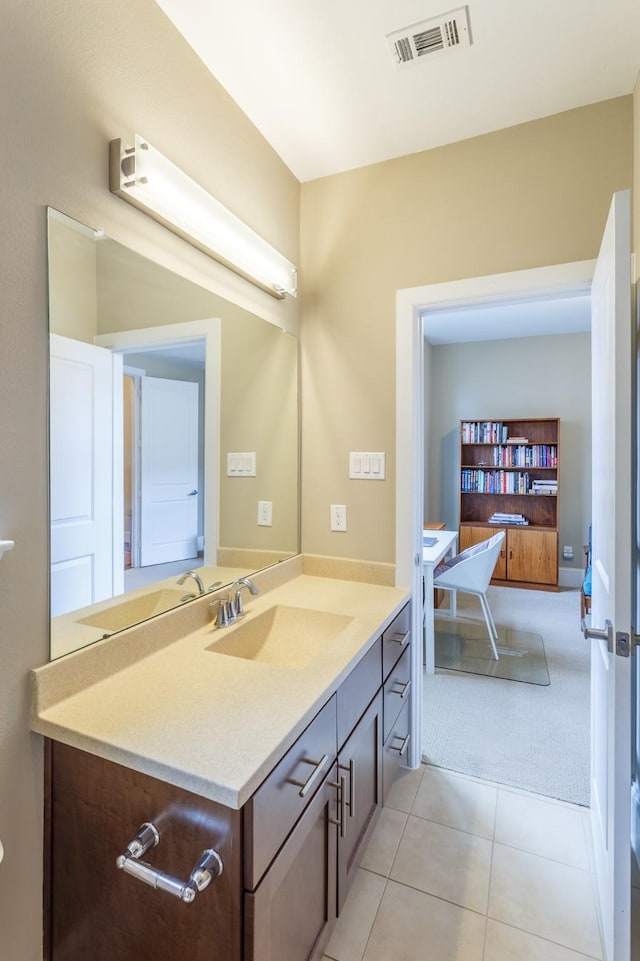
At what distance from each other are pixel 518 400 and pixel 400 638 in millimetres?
4158

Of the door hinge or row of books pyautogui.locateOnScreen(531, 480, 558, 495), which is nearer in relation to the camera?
the door hinge

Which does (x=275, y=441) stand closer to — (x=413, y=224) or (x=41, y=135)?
(x=413, y=224)

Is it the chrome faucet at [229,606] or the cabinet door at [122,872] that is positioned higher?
the chrome faucet at [229,606]

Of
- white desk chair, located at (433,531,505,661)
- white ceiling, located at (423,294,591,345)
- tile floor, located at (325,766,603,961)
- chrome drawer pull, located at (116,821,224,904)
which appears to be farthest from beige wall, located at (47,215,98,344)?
white ceiling, located at (423,294,591,345)

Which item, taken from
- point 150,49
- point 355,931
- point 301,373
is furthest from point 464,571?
point 150,49

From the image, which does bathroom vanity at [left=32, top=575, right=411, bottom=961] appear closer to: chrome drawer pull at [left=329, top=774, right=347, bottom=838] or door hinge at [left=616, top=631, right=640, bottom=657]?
chrome drawer pull at [left=329, top=774, right=347, bottom=838]

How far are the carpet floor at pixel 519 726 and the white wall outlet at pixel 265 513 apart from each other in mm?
1264

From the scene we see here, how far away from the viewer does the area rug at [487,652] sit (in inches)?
115

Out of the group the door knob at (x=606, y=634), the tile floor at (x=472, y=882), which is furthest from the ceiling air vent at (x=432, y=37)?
the tile floor at (x=472, y=882)

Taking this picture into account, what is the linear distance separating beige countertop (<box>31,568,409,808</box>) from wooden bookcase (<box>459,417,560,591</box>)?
402 cm

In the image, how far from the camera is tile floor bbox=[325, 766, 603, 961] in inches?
50.4

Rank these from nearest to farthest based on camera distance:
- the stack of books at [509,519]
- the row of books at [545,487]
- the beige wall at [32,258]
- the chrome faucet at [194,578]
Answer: the beige wall at [32,258], the chrome faucet at [194,578], the row of books at [545,487], the stack of books at [509,519]

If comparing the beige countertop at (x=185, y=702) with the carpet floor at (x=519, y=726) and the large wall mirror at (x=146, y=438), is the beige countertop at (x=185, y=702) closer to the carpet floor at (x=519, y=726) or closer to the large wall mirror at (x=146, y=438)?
the large wall mirror at (x=146, y=438)

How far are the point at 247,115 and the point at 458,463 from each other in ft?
14.2
